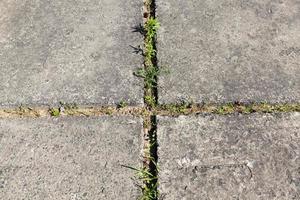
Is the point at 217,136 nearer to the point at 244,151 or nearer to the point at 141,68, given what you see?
the point at 244,151

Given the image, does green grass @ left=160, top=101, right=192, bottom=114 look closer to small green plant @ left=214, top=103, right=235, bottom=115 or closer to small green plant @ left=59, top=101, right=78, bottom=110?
small green plant @ left=214, top=103, right=235, bottom=115

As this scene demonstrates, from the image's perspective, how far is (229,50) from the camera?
2807 millimetres

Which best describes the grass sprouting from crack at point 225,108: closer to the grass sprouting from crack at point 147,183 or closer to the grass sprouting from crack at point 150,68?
the grass sprouting from crack at point 150,68

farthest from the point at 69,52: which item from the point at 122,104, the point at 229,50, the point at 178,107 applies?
the point at 229,50

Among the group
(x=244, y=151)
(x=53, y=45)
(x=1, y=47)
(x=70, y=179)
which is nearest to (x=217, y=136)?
(x=244, y=151)

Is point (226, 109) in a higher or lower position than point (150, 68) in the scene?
lower

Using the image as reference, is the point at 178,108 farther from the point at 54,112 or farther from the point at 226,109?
the point at 54,112

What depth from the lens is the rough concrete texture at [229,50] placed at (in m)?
2.57

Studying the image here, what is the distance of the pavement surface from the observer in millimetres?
2172

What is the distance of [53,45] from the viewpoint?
285 cm

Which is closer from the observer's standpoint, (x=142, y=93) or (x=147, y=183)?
(x=147, y=183)

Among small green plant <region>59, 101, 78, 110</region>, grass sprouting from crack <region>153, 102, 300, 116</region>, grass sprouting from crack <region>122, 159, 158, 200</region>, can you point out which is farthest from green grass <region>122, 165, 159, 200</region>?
small green plant <region>59, 101, 78, 110</region>

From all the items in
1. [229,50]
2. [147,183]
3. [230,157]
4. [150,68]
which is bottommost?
[147,183]

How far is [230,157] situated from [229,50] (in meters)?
0.80
